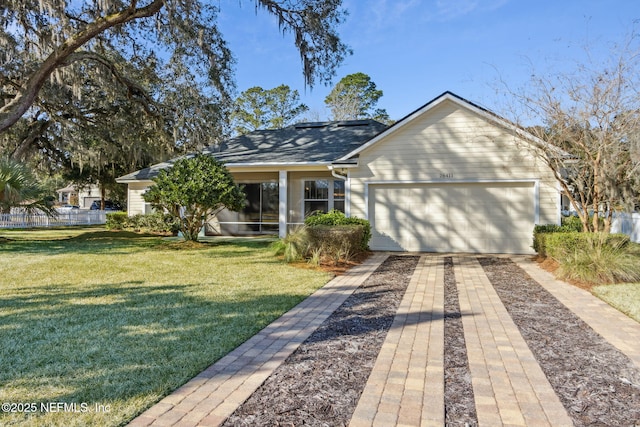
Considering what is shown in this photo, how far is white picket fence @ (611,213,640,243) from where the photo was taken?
11477 mm

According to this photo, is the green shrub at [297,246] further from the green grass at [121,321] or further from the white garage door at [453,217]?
the white garage door at [453,217]

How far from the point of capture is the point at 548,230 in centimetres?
972

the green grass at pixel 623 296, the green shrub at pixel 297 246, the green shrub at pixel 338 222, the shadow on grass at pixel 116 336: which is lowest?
the shadow on grass at pixel 116 336

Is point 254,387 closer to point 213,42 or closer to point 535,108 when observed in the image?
point 535,108

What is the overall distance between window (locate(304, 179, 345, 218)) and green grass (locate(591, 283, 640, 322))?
29.8ft

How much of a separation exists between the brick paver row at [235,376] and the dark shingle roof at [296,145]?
29.3ft

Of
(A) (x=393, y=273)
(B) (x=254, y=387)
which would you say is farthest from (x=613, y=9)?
(B) (x=254, y=387)

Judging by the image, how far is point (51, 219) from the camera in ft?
75.7

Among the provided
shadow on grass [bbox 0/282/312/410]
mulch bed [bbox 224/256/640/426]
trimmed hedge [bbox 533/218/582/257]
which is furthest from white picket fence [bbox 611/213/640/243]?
shadow on grass [bbox 0/282/312/410]

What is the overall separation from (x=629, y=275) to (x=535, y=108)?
475 centimetres

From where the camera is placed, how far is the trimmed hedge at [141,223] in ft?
55.7

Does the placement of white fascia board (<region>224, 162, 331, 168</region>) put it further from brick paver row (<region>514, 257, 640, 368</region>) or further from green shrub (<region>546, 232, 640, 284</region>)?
brick paver row (<region>514, 257, 640, 368</region>)

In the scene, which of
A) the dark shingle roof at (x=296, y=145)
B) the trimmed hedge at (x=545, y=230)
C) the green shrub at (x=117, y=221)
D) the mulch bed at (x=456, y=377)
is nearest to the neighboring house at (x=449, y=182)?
the trimmed hedge at (x=545, y=230)

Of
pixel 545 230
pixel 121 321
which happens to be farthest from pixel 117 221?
pixel 545 230
